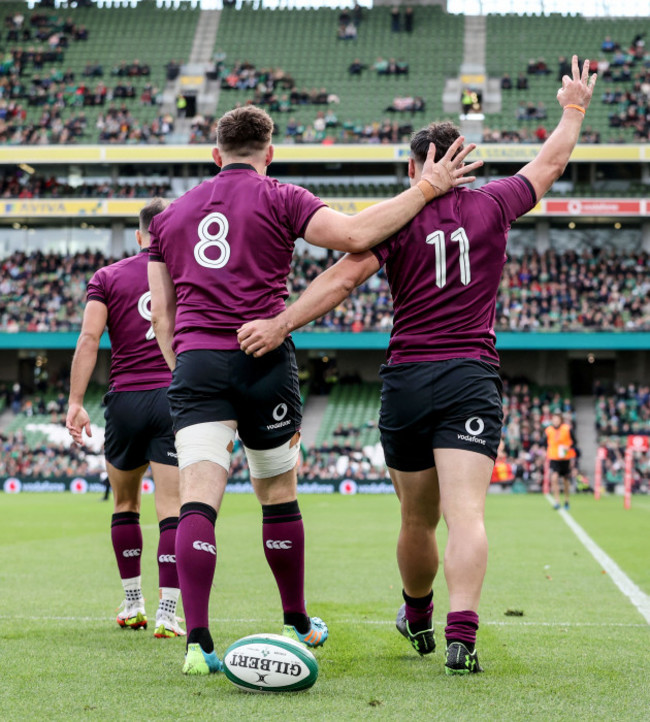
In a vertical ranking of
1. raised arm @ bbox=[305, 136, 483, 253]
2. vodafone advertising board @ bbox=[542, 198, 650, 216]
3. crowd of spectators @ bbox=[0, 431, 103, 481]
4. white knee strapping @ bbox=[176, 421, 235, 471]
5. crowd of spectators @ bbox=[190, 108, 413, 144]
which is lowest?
crowd of spectators @ bbox=[0, 431, 103, 481]

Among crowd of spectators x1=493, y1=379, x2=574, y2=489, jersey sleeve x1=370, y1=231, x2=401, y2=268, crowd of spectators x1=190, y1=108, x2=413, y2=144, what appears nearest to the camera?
jersey sleeve x1=370, y1=231, x2=401, y2=268

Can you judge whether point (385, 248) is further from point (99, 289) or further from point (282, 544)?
point (99, 289)

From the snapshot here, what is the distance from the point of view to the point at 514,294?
39406 mm

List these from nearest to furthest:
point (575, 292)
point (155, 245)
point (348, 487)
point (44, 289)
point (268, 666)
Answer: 1. point (268, 666)
2. point (155, 245)
3. point (348, 487)
4. point (575, 292)
5. point (44, 289)

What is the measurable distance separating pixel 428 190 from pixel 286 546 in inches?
69.9

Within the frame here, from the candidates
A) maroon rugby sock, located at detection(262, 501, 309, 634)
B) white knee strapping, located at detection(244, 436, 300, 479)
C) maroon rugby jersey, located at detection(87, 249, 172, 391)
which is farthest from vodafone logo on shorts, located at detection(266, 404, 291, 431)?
maroon rugby jersey, located at detection(87, 249, 172, 391)

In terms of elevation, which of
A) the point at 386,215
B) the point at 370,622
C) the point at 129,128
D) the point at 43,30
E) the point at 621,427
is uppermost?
the point at 43,30

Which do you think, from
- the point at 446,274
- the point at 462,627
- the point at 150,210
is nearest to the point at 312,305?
the point at 446,274

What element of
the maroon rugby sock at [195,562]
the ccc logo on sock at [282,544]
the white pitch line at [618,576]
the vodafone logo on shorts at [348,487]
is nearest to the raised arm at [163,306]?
the maroon rugby sock at [195,562]

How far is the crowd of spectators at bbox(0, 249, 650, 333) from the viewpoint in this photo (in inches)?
1496

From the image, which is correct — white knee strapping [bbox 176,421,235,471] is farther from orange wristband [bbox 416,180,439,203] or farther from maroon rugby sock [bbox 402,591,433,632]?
orange wristband [bbox 416,180,439,203]

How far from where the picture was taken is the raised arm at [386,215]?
185 inches

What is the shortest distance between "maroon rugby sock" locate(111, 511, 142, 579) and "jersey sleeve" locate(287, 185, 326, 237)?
253cm

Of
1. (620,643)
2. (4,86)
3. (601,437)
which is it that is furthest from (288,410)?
(4,86)
